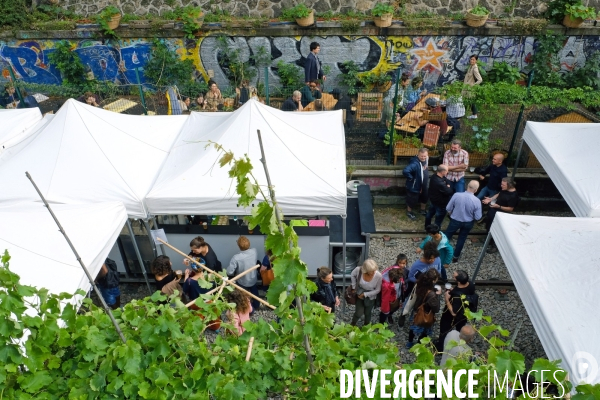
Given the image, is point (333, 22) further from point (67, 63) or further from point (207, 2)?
point (67, 63)

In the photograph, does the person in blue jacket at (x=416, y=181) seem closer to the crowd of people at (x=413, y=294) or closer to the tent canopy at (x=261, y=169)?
the tent canopy at (x=261, y=169)

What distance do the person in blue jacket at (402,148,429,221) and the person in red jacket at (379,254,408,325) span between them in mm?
2553

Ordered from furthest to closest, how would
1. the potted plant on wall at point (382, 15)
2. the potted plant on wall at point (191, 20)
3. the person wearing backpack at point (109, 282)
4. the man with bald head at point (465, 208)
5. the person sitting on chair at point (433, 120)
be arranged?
the potted plant on wall at point (191, 20), the potted plant on wall at point (382, 15), the person sitting on chair at point (433, 120), the man with bald head at point (465, 208), the person wearing backpack at point (109, 282)

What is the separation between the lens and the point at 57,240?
5859mm

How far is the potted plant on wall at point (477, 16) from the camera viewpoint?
42.4ft

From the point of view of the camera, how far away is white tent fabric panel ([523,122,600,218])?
6688 millimetres

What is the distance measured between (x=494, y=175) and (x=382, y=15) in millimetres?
6241

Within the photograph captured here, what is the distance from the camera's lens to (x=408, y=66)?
14.0m

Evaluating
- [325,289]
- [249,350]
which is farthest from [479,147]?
[249,350]

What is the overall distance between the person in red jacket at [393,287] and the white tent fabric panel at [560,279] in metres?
1.26

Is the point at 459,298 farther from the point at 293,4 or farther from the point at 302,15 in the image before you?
the point at 293,4

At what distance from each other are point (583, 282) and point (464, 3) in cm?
1096

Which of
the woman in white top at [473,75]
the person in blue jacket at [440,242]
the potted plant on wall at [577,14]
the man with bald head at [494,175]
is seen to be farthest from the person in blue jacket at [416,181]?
the potted plant on wall at [577,14]

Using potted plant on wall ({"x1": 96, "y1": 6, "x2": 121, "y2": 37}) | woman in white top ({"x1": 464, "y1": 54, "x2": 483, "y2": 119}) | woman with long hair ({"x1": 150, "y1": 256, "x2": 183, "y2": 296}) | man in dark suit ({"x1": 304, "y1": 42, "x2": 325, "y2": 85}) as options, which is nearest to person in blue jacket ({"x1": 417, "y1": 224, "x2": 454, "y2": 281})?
woman with long hair ({"x1": 150, "y1": 256, "x2": 183, "y2": 296})
